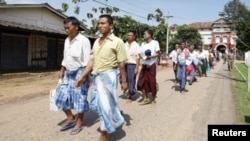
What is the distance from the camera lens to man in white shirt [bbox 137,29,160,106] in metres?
8.86

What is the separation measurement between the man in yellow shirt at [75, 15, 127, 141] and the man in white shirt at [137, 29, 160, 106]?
332 cm

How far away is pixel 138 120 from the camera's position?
723 centimetres

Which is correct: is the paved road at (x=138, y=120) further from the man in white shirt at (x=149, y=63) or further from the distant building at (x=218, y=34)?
the distant building at (x=218, y=34)

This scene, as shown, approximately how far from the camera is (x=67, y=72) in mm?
6102

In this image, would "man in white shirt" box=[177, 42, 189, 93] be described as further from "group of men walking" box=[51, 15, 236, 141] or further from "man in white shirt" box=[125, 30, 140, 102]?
"group of men walking" box=[51, 15, 236, 141]

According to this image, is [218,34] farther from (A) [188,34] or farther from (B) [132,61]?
(B) [132,61]

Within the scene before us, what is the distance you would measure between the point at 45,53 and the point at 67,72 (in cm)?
1762

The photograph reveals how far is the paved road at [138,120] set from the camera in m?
5.93

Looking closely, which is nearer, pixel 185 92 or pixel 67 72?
pixel 67 72

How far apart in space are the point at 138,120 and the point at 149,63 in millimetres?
Result: 2163

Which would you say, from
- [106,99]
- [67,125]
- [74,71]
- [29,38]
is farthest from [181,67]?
[29,38]

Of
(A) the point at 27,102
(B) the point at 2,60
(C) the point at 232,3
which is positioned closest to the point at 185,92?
(A) the point at 27,102

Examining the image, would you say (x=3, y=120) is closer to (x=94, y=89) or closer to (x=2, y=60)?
(x=94, y=89)

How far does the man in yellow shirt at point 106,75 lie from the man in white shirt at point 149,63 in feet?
10.9
